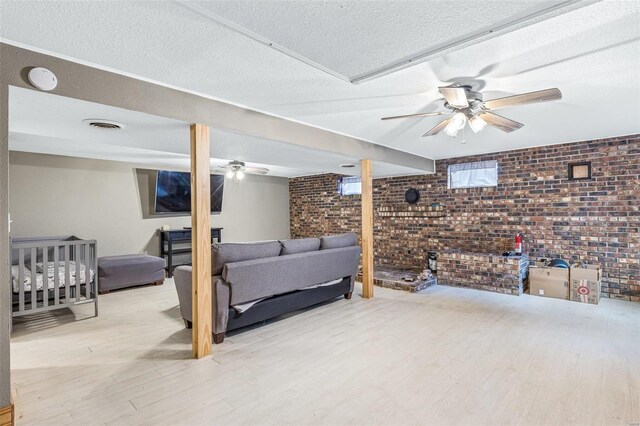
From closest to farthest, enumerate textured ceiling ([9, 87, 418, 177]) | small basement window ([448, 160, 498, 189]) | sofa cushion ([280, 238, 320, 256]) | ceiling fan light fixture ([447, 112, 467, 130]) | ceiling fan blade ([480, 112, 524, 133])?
textured ceiling ([9, 87, 418, 177]) → ceiling fan light fixture ([447, 112, 467, 130]) → ceiling fan blade ([480, 112, 524, 133]) → sofa cushion ([280, 238, 320, 256]) → small basement window ([448, 160, 498, 189])

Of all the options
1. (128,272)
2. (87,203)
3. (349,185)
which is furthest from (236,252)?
(349,185)

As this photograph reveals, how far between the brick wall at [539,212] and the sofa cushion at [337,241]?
2.37 metres

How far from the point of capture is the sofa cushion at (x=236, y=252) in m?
3.28

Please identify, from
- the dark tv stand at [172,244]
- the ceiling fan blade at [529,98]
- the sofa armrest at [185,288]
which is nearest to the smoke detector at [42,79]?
the sofa armrest at [185,288]

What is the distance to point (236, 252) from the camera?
3404mm

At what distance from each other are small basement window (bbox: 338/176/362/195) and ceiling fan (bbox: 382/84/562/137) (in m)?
4.52

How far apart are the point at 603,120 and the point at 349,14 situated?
3.68m

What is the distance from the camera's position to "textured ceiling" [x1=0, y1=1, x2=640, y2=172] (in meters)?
1.70

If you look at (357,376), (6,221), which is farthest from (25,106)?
(357,376)

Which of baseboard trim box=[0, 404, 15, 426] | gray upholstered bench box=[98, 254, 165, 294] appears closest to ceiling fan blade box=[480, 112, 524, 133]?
baseboard trim box=[0, 404, 15, 426]

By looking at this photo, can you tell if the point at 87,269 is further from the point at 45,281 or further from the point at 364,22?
the point at 364,22

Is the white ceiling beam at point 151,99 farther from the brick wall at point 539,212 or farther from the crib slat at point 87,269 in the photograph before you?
the brick wall at point 539,212

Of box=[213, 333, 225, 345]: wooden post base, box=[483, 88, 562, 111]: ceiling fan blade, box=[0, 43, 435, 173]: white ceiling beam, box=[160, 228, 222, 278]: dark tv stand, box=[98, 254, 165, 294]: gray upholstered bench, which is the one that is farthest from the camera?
box=[160, 228, 222, 278]: dark tv stand

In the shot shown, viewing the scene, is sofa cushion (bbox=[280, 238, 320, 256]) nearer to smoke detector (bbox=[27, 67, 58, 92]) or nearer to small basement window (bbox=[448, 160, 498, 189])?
smoke detector (bbox=[27, 67, 58, 92])
